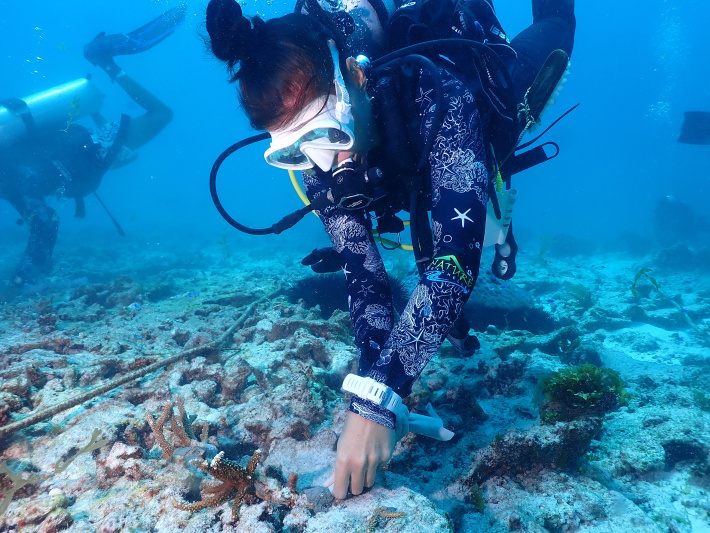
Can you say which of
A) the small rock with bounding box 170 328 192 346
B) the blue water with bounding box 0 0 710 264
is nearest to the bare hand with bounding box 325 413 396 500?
the small rock with bounding box 170 328 192 346

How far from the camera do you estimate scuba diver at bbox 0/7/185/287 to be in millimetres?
12109

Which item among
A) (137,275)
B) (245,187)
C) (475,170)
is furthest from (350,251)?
(245,187)

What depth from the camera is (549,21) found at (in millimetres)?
3775

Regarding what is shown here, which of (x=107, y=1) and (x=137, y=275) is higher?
(x=107, y=1)

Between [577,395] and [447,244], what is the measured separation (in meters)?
1.75

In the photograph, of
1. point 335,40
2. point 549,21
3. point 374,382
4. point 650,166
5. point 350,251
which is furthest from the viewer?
point 650,166

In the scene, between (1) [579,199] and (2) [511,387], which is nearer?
(2) [511,387]

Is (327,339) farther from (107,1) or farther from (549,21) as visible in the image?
(107,1)

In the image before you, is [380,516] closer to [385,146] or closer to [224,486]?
[224,486]

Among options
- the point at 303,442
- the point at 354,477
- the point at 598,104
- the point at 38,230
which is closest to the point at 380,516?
the point at 354,477

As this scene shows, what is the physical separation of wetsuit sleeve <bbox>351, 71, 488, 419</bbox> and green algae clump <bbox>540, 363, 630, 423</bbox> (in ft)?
4.69

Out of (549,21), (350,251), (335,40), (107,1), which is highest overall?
(107,1)

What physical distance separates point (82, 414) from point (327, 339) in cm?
252

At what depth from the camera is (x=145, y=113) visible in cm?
1789
